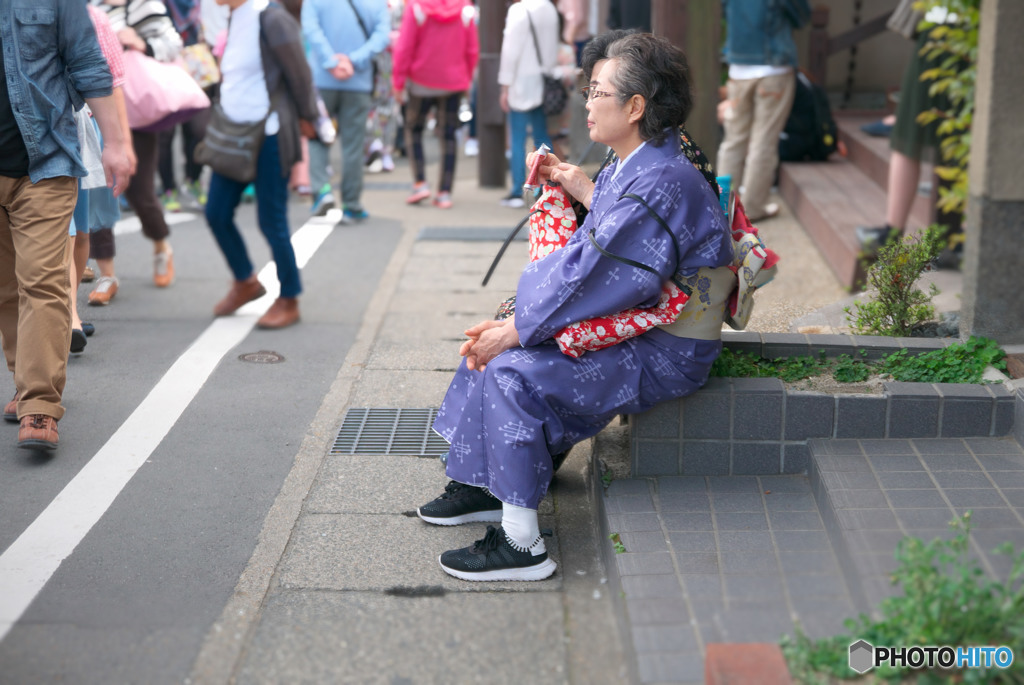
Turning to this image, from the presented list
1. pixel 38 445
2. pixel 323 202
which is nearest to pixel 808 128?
pixel 323 202

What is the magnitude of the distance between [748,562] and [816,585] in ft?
0.70

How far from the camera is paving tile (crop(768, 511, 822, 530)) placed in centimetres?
329

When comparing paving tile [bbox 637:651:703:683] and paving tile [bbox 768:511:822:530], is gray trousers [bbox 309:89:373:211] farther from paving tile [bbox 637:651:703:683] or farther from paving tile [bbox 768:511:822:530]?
paving tile [bbox 637:651:703:683]

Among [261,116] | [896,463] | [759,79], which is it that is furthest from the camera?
[759,79]

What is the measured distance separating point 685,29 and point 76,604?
5182 mm

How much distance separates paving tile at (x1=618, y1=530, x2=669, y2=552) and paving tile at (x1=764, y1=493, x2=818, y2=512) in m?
0.40

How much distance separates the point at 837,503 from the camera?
10.4 feet

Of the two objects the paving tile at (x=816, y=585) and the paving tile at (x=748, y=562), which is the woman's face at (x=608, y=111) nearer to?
the paving tile at (x=748, y=562)

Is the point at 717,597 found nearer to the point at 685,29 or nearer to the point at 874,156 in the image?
the point at 685,29

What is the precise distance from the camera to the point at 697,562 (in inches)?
123

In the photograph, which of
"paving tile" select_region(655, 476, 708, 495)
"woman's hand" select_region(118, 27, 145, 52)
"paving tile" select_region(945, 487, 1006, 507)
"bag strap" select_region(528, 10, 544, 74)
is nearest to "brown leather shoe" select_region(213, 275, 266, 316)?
"woman's hand" select_region(118, 27, 145, 52)

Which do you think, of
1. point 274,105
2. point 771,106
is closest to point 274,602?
point 274,105

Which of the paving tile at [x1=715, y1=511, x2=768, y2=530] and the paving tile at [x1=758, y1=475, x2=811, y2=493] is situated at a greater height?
the paving tile at [x1=758, y1=475, x2=811, y2=493]

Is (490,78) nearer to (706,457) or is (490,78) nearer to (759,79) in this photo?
(759,79)
